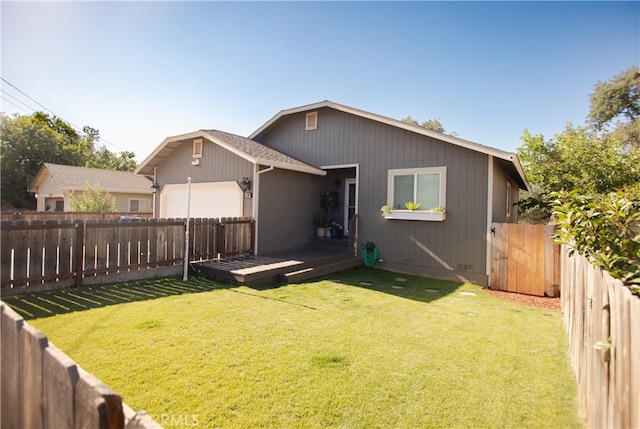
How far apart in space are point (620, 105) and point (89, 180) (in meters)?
36.3

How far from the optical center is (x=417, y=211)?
333 inches

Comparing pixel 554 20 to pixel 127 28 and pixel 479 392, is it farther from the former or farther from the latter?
pixel 127 28

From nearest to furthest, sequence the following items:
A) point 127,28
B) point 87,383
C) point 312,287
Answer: point 87,383, point 312,287, point 127,28

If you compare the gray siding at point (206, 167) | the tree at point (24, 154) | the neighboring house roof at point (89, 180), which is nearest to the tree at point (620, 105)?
the gray siding at point (206, 167)

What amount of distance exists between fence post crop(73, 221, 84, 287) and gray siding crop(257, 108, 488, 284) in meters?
6.17

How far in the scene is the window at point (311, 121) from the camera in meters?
10.7

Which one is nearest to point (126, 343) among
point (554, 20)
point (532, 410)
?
point (532, 410)

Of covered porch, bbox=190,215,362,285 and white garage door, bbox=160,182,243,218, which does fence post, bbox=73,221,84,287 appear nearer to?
covered porch, bbox=190,215,362,285

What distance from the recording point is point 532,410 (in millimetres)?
2527

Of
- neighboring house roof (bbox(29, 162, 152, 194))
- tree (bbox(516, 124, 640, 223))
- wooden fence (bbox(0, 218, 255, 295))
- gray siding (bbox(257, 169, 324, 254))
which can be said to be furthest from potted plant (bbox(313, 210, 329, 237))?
neighboring house roof (bbox(29, 162, 152, 194))

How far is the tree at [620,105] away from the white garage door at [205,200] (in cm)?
2493

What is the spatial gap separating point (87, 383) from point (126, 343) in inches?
116

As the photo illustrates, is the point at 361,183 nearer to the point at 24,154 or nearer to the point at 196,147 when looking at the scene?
the point at 196,147

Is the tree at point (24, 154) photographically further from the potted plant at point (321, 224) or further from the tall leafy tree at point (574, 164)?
the tall leafy tree at point (574, 164)
